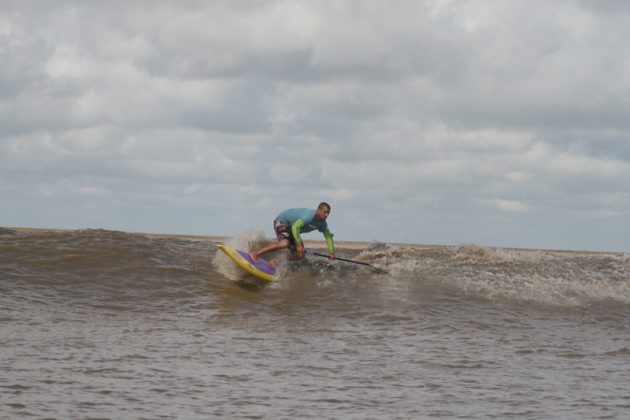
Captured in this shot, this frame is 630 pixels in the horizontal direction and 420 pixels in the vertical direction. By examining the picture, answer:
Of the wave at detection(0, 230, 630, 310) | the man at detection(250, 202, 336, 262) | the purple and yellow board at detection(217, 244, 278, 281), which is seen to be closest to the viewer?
the wave at detection(0, 230, 630, 310)

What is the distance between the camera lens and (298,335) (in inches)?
422

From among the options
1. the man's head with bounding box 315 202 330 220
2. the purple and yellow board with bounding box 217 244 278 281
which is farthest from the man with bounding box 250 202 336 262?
the purple and yellow board with bounding box 217 244 278 281

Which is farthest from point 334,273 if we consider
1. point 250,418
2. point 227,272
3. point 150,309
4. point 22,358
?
point 250,418

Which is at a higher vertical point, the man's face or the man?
the man's face

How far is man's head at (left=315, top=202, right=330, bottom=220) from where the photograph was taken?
1559cm

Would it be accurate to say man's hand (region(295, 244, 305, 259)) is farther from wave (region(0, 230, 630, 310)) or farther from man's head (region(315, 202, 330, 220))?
man's head (region(315, 202, 330, 220))

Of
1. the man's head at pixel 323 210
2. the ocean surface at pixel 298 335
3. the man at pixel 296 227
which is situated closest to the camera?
the ocean surface at pixel 298 335

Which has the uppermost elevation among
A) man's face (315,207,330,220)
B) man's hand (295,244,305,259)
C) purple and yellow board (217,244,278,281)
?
man's face (315,207,330,220)

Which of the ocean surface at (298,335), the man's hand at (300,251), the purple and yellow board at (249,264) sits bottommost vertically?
the ocean surface at (298,335)

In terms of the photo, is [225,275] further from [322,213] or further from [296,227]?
[322,213]

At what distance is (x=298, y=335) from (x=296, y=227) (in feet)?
16.0

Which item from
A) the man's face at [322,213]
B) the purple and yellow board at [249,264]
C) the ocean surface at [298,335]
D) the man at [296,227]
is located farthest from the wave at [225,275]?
the man's face at [322,213]

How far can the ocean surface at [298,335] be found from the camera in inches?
264

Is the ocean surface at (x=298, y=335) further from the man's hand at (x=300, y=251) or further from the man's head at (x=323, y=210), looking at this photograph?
the man's head at (x=323, y=210)
